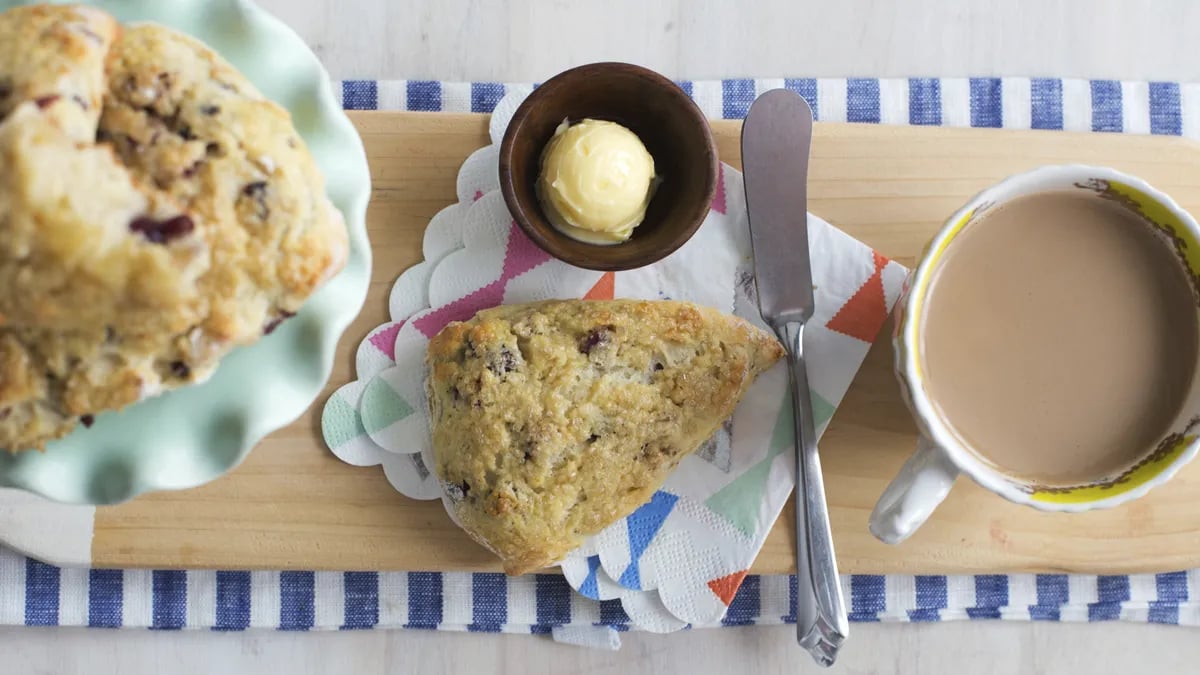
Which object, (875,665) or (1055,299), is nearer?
(1055,299)

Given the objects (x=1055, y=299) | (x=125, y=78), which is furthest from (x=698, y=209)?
(x=125, y=78)

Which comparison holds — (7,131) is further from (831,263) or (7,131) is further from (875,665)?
(875,665)

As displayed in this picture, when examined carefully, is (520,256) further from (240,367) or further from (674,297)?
(240,367)

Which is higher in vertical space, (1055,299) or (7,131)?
(7,131)

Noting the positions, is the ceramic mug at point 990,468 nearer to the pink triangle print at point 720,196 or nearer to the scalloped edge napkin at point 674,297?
the scalloped edge napkin at point 674,297

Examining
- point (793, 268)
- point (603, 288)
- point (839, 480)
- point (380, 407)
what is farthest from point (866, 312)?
point (380, 407)

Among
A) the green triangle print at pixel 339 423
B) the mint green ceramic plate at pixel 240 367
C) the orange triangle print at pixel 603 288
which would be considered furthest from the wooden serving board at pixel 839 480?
the mint green ceramic plate at pixel 240 367

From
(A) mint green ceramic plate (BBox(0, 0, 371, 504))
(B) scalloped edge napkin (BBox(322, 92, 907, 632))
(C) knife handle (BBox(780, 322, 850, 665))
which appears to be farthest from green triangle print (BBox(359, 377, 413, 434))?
(C) knife handle (BBox(780, 322, 850, 665))
